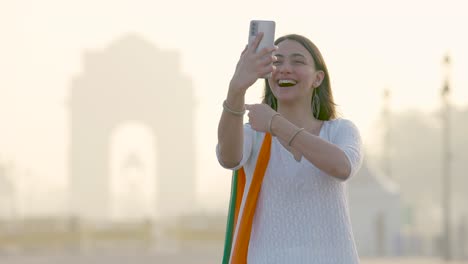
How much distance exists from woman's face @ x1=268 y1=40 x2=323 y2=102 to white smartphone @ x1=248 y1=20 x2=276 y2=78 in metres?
0.31

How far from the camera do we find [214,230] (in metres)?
36.3

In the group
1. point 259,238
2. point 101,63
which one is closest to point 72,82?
point 101,63

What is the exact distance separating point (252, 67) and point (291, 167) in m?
0.47

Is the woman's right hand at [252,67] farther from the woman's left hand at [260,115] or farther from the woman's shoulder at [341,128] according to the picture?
the woman's shoulder at [341,128]

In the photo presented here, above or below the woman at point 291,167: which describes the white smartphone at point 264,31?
above

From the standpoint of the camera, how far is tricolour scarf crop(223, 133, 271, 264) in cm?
450

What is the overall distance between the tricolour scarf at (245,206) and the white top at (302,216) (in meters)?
0.02

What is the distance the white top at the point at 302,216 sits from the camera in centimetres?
445

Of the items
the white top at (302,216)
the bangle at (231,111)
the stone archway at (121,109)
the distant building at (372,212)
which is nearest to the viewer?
the bangle at (231,111)

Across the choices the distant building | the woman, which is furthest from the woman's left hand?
the distant building

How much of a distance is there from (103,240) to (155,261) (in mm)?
11897

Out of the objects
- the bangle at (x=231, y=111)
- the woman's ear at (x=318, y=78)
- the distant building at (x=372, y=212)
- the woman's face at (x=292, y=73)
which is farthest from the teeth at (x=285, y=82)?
the distant building at (x=372, y=212)

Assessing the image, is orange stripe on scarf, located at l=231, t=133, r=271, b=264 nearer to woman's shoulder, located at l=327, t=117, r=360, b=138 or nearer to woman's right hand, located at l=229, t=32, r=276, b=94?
woman's shoulder, located at l=327, t=117, r=360, b=138

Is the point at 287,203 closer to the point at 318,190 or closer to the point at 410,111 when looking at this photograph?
the point at 318,190
